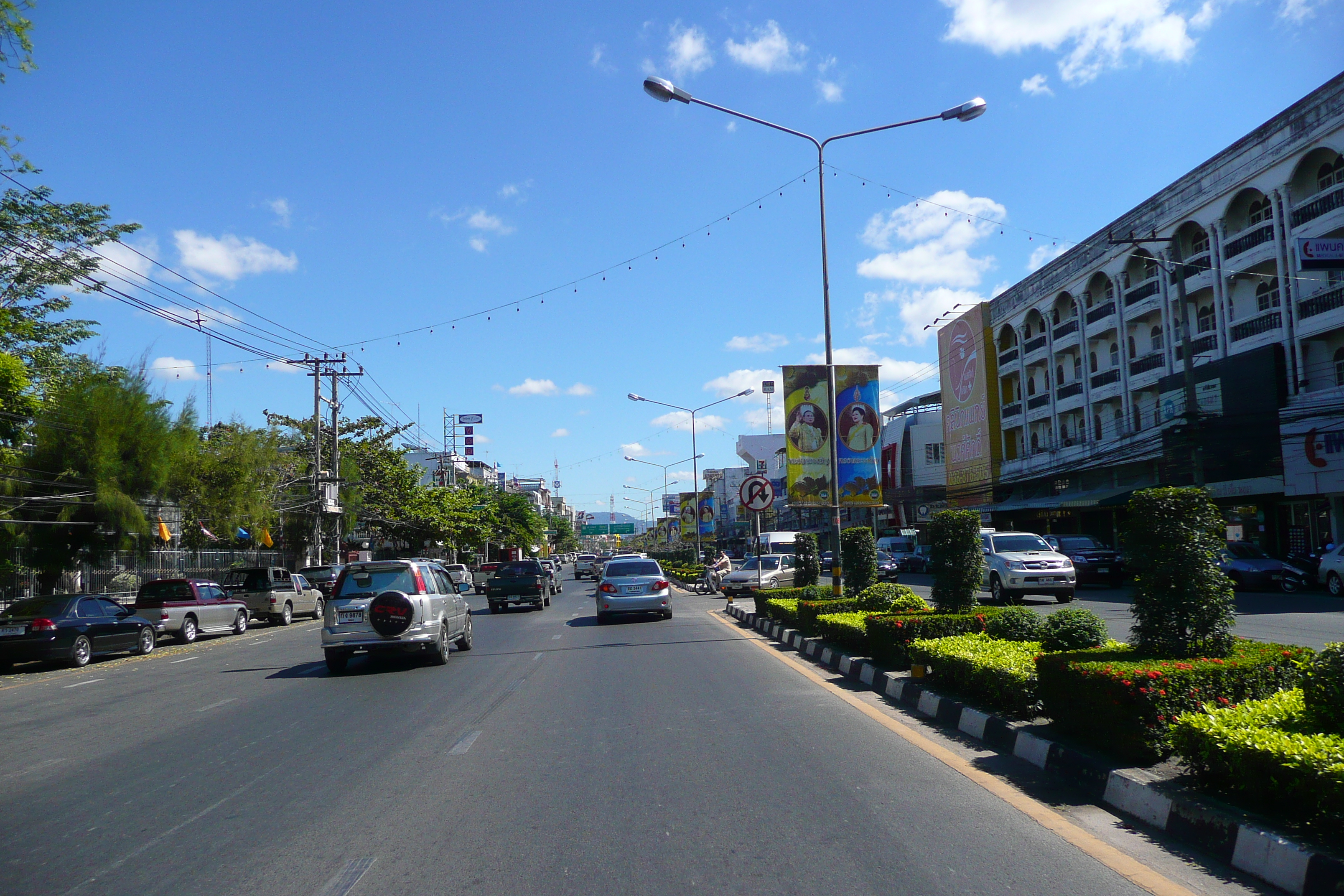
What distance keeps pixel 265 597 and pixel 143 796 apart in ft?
76.8

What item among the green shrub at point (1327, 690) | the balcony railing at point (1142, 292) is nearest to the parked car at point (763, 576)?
the balcony railing at point (1142, 292)

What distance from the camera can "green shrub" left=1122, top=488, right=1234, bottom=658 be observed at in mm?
6531

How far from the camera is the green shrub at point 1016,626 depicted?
9.62 metres

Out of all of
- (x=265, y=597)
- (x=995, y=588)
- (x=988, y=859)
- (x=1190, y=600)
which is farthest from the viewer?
(x=265, y=597)

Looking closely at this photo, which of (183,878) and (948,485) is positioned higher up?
(948,485)

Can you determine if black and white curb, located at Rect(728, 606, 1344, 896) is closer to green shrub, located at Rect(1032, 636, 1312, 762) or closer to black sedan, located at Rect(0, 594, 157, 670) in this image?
green shrub, located at Rect(1032, 636, 1312, 762)

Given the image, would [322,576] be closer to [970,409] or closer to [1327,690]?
[1327,690]

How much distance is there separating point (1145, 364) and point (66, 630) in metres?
39.2

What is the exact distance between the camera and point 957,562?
11.9 m

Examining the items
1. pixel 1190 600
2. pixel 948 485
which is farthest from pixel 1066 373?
pixel 1190 600

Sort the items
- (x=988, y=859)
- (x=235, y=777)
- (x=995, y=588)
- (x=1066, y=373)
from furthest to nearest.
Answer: (x=1066, y=373) < (x=995, y=588) < (x=235, y=777) < (x=988, y=859)

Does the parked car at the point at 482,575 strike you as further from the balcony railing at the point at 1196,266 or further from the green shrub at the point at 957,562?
the green shrub at the point at 957,562

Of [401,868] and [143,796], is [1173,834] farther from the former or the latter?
[143,796]

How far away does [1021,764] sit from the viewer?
6.64m
